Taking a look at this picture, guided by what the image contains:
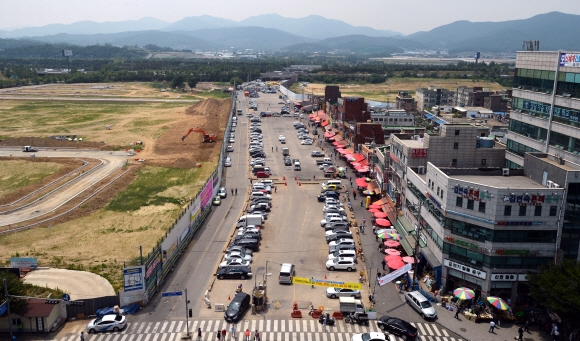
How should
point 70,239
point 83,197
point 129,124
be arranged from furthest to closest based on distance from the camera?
point 129,124 → point 83,197 → point 70,239

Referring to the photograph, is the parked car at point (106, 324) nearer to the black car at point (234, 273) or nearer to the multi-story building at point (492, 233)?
the black car at point (234, 273)

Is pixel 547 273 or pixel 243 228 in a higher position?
pixel 547 273

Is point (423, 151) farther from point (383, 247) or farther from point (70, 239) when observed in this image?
point (70, 239)

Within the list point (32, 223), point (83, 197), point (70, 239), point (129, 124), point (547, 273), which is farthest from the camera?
point (129, 124)

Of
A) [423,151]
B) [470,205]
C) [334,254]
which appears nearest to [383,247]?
[334,254]

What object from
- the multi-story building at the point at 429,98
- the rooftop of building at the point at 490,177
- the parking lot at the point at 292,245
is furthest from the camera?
the multi-story building at the point at 429,98

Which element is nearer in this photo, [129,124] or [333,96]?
[129,124]

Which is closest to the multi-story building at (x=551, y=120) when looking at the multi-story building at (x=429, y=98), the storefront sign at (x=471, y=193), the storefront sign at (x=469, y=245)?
the storefront sign at (x=469, y=245)
